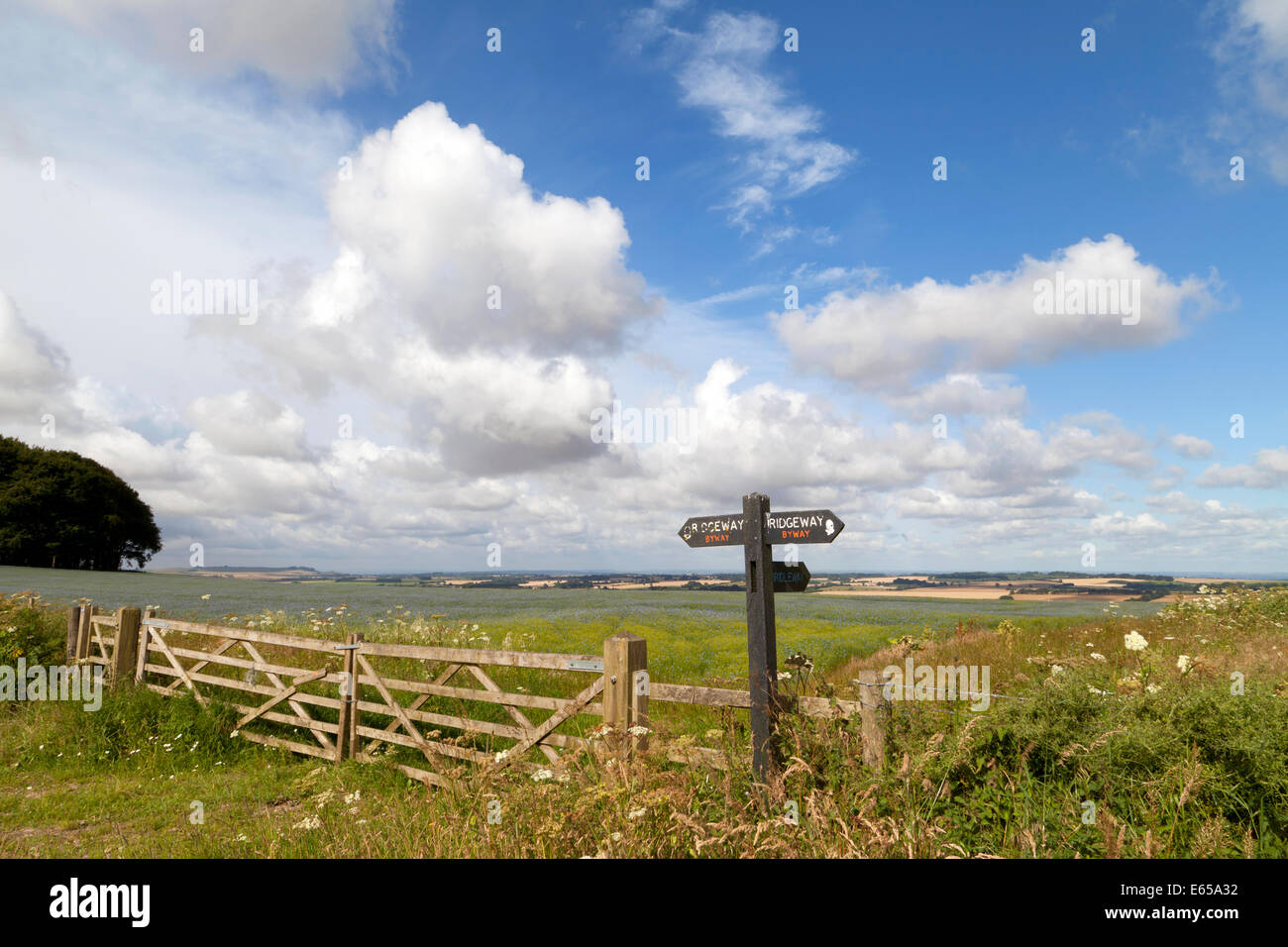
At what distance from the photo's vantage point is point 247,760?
932 cm

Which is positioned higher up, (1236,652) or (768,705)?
→ (768,705)

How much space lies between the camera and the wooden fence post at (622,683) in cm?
645

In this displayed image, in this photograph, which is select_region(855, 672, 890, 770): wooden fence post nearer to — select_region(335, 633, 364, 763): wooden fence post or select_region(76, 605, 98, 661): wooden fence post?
select_region(335, 633, 364, 763): wooden fence post

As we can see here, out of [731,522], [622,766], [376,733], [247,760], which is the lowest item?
[247,760]

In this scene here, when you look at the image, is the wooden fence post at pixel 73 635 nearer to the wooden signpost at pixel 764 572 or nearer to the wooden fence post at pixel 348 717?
the wooden fence post at pixel 348 717

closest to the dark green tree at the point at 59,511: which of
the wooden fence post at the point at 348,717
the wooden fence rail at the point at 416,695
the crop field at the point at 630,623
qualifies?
the crop field at the point at 630,623

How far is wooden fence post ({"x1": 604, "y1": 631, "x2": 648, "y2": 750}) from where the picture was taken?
254 inches

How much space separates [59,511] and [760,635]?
76.6 m

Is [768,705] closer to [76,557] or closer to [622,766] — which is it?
[622,766]

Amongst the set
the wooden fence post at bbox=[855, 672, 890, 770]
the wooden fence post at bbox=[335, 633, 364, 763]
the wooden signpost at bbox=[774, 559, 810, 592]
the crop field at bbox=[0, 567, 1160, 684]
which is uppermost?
the wooden signpost at bbox=[774, 559, 810, 592]

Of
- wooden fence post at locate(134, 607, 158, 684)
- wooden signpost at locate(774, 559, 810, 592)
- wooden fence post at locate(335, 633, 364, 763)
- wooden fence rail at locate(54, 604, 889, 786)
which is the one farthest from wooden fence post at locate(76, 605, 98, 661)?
wooden signpost at locate(774, 559, 810, 592)

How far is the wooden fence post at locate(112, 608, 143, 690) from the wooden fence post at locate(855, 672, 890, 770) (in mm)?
12628
